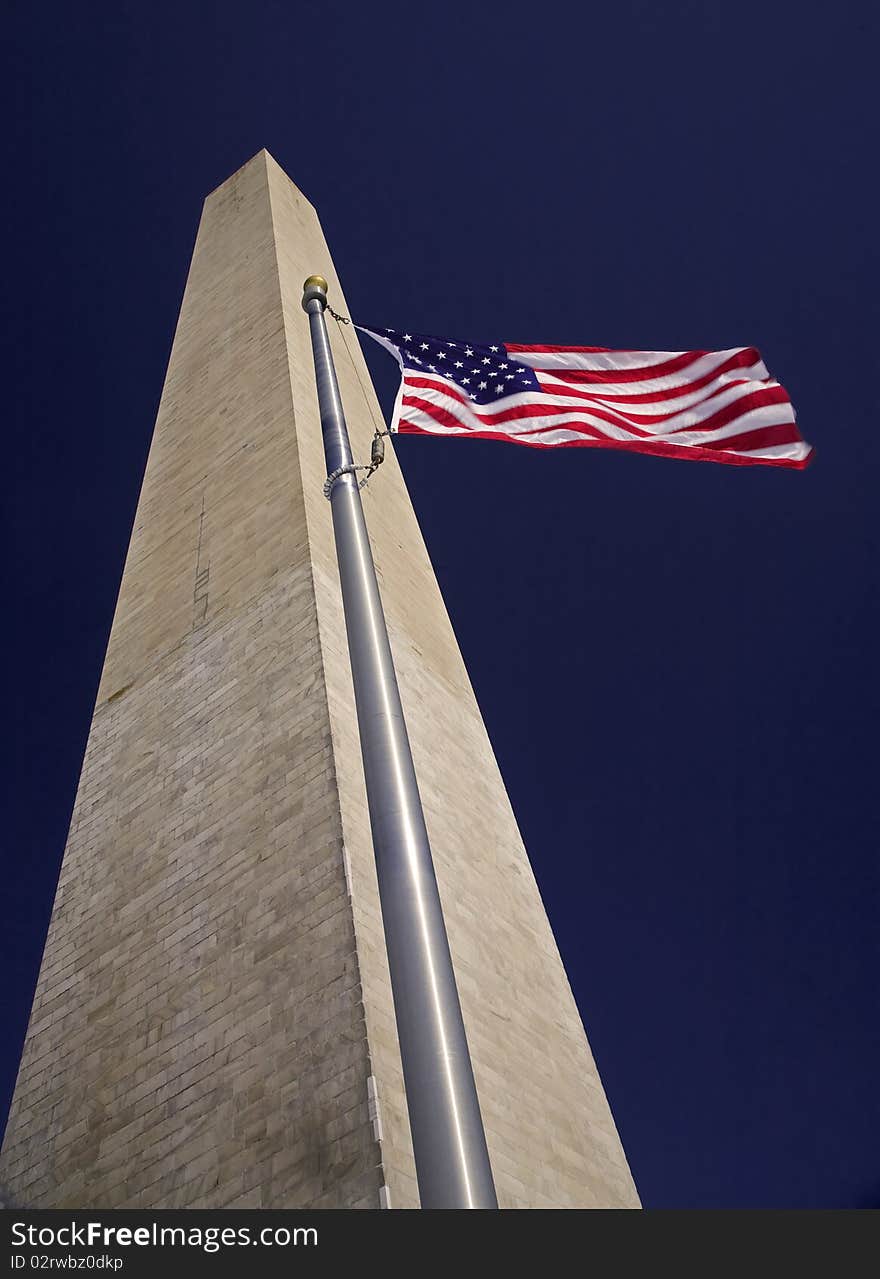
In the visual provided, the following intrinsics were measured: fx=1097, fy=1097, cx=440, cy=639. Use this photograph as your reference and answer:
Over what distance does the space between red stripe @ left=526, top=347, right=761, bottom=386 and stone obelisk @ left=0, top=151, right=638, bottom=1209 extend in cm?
407

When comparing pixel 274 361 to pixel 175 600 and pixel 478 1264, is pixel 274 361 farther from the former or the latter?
pixel 478 1264

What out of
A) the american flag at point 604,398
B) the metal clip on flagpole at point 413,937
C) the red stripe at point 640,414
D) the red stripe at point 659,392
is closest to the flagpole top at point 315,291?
the american flag at point 604,398

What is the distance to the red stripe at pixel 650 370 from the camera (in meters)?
10.6

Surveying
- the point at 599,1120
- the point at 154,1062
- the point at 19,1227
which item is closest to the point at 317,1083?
the point at 154,1062

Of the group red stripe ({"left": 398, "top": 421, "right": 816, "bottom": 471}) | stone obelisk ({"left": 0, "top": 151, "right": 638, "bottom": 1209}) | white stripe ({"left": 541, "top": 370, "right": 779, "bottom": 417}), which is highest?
white stripe ({"left": 541, "top": 370, "right": 779, "bottom": 417})

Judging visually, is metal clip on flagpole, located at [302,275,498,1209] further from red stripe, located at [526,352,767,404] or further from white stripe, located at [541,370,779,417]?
red stripe, located at [526,352,767,404]

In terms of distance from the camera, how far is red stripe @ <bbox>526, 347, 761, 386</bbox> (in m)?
10.6

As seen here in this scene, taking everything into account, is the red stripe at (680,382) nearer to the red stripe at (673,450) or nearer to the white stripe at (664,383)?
the white stripe at (664,383)

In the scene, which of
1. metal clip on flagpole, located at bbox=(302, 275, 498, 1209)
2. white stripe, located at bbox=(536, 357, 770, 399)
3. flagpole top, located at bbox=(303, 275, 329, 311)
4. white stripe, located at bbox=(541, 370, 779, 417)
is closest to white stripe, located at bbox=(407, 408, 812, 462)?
white stripe, located at bbox=(541, 370, 779, 417)

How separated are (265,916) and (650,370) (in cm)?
640

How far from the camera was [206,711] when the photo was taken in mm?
13203

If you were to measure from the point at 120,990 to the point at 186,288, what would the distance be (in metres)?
19.9

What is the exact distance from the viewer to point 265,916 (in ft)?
33.1

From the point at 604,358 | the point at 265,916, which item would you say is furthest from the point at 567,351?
the point at 265,916
